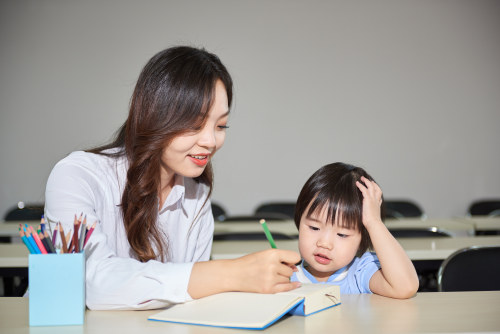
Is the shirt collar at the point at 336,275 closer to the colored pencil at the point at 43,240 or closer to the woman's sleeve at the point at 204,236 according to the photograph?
the woman's sleeve at the point at 204,236

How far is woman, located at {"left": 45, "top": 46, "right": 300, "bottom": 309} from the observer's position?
44.5 inches

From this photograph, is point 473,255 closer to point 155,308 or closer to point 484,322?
point 484,322

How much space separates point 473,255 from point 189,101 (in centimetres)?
111

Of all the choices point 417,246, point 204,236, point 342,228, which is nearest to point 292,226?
point 417,246

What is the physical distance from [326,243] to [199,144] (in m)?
0.46

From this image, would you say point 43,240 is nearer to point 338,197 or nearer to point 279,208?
point 338,197

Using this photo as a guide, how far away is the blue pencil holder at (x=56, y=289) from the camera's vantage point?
103cm

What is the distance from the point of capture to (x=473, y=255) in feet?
6.01

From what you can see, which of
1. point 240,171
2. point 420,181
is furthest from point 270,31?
point 420,181

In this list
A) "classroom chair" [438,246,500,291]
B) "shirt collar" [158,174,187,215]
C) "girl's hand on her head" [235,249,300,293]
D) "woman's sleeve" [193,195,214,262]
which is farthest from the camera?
"classroom chair" [438,246,500,291]

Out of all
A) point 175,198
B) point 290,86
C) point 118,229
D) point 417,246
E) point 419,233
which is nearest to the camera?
point 118,229

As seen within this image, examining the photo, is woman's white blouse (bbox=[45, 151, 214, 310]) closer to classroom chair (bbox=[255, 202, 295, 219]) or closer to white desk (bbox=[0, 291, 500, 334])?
white desk (bbox=[0, 291, 500, 334])

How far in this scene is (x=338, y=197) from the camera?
154cm

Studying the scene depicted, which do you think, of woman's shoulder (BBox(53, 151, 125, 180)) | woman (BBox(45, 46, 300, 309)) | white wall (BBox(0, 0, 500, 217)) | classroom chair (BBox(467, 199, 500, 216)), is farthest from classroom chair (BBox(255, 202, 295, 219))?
woman's shoulder (BBox(53, 151, 125, 180))
